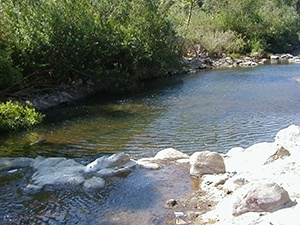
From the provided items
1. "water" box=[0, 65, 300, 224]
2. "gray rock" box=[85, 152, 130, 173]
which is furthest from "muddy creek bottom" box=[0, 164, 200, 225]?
"gray rock" box=[85, 152, 130, 173]

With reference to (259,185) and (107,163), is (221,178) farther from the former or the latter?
(107,163)

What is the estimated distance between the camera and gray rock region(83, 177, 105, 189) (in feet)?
33.8

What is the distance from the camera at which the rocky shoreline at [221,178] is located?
7.50 m

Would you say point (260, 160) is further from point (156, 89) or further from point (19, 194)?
point (156, 89)

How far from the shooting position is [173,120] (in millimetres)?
19016

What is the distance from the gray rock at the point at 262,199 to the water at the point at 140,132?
1.95 metres

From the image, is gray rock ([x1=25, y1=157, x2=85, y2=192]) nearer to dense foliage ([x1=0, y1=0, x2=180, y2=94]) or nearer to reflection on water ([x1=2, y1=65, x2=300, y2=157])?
reflection on water ([x1=2, y1=65, x2=300, y2=157])

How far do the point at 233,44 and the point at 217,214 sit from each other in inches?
1813

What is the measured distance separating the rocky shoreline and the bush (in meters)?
4.83

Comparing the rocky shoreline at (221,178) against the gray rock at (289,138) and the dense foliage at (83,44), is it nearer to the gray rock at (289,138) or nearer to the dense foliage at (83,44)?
the gray rock at (289,138)

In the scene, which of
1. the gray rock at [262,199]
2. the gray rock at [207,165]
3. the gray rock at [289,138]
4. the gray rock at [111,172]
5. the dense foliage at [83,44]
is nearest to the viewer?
the gray rock at [262,199]

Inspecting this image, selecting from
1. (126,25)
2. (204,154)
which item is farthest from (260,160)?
(126,25)

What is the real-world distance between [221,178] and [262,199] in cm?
244

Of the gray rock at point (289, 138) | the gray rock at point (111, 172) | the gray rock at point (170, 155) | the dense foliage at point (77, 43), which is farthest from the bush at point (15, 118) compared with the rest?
the gray rock at point (289, 138)
